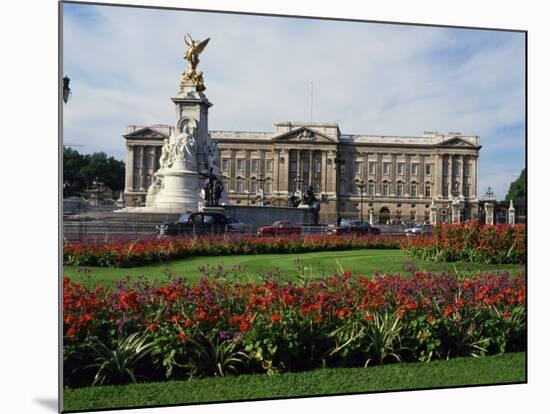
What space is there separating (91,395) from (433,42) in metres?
4.31

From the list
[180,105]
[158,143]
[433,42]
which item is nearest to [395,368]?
[433,42]

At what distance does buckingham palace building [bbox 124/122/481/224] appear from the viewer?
Answer: 25.7ft

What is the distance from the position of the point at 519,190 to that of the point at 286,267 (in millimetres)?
2551

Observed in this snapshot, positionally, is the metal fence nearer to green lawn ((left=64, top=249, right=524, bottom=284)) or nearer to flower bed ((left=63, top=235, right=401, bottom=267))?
flower bed ((left=63, top=235, right=401, bottom=267))

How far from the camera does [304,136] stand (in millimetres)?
11016

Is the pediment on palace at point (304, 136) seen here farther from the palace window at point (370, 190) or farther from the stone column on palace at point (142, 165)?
the stone column on palace at point (142, 165)

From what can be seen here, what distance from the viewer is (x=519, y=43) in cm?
589

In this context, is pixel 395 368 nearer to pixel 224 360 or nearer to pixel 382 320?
pixel 382 320

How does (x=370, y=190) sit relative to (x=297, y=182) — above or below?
below

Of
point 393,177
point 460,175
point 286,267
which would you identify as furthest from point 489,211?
point 393,177

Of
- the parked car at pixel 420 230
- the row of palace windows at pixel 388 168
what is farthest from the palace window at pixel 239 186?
the parked car at pixel 420 230

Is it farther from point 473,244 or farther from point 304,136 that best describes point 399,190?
point 473,244

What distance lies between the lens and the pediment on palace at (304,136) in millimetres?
9002

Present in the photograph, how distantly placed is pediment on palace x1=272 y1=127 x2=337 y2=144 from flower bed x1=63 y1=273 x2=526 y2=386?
11.4ft
